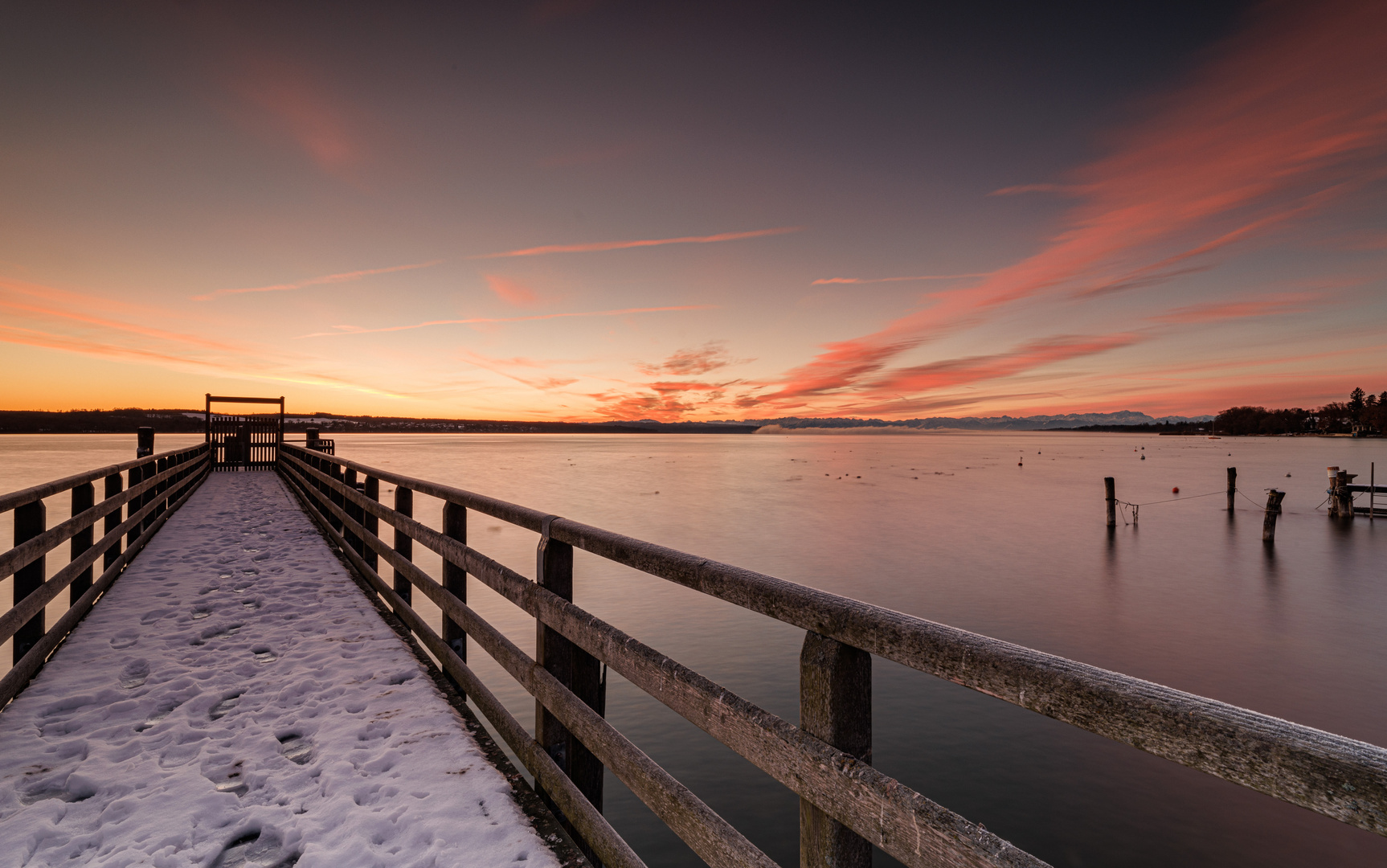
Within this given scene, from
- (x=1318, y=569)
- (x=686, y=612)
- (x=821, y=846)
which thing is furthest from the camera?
(x=1318, y=569)

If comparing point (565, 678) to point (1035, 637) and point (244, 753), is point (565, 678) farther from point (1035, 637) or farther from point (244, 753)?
point (1035, 637)

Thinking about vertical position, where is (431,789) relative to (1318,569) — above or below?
above

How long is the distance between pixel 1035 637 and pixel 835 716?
45.1ft

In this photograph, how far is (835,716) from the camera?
5.66 feet

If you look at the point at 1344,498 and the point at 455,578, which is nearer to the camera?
the point at 455,578

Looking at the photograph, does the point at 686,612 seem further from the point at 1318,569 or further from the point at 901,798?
the point at 1318,569

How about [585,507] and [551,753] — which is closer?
[551,753]

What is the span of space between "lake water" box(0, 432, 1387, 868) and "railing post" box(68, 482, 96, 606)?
531 centimetres

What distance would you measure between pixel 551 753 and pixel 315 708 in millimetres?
2118

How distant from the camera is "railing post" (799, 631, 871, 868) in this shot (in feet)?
5.65

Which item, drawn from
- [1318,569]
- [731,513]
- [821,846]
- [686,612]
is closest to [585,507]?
[731,513]

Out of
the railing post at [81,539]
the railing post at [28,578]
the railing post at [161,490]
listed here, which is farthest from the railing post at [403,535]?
the railing post at [161,490]

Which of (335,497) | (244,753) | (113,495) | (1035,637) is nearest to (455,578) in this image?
(244,753)

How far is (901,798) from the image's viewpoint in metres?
1.50
